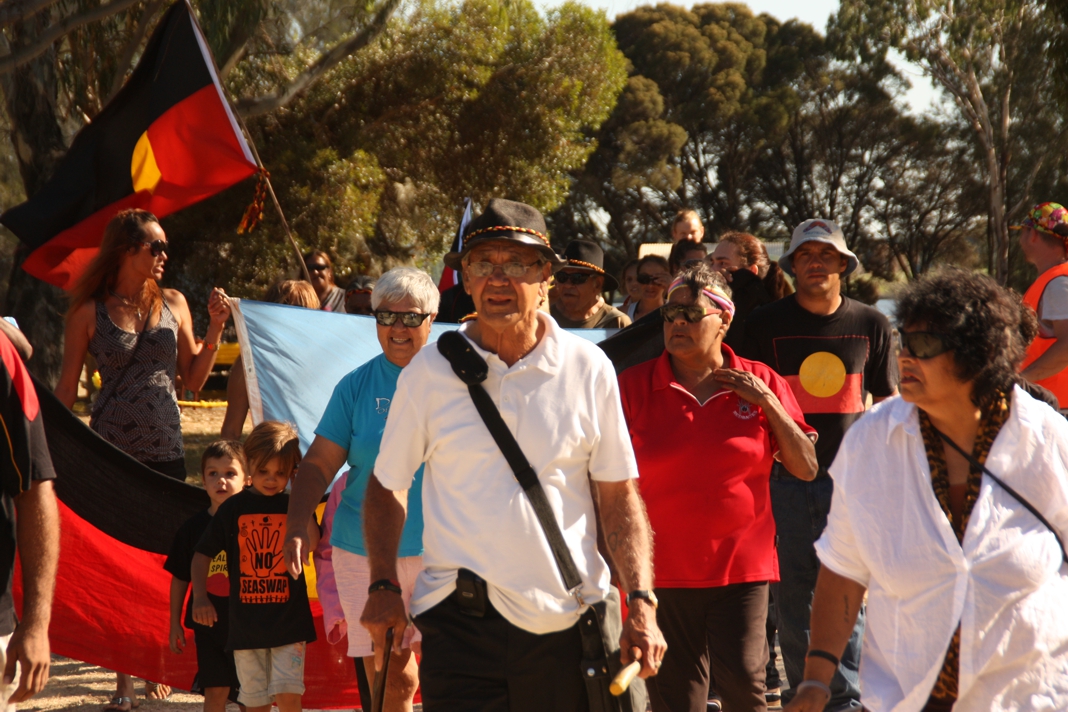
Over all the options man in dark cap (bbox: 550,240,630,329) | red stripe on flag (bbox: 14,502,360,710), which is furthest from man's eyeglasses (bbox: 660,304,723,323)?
red stripe on flag (bbox: 14,502,360,710)

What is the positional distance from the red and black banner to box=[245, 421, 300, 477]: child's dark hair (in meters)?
0.69

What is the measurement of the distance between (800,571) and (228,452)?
2720 mm

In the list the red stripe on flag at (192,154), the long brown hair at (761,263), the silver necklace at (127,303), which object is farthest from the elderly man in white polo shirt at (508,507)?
the red stripe on flag at (192,154)

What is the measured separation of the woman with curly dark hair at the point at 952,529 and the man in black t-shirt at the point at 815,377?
231cm

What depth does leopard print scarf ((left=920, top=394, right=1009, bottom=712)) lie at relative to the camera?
8.87 feet

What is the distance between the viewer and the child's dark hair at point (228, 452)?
17.6 feet

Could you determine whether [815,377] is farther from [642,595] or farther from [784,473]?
[642,595]

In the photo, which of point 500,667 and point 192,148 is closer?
point 500,667

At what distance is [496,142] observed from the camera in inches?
819

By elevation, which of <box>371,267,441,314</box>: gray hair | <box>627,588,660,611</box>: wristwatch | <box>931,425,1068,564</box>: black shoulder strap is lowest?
<box>627,588,660,611</box>: wristwatch

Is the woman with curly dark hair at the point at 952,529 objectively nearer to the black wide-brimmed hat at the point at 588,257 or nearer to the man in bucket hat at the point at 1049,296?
the man in bucket hat at the point at 1049,296

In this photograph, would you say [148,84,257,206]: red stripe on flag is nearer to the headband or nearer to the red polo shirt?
the headband

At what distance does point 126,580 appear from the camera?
5.77 m

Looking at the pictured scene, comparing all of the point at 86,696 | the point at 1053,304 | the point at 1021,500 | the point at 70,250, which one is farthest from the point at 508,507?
the point at 70,250
